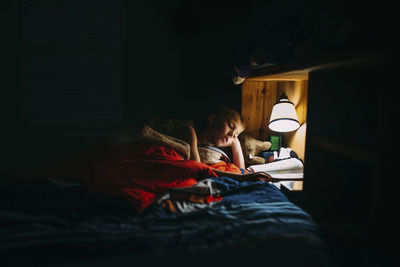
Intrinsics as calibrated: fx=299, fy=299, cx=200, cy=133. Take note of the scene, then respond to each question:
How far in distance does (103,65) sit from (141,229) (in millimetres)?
2087

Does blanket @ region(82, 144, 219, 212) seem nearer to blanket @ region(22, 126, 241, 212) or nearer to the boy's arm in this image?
blanket @ region(22, 126, 241, 212)

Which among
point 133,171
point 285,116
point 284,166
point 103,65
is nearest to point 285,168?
point 284,166

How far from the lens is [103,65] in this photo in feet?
8.94

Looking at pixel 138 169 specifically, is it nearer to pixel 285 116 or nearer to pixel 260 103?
pixel 285 116

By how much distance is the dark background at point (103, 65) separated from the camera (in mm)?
2639

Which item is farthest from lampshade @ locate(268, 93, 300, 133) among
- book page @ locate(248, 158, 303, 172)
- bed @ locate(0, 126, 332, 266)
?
bed @ locate(0, 126, 332, 266)

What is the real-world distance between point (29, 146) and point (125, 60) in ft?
3.78

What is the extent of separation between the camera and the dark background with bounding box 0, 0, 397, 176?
264cm

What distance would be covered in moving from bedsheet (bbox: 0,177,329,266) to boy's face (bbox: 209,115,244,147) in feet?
3.24

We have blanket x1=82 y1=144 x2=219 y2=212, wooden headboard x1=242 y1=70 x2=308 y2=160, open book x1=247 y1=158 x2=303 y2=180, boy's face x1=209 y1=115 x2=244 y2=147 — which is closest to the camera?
blanket x1=82 y1=144 x2=219 y2=212

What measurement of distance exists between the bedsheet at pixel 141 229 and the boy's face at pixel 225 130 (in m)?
0.99

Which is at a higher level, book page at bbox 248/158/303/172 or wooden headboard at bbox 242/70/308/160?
wooden headboard at bbox 242/70/308/160

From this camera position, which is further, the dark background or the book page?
the dark background

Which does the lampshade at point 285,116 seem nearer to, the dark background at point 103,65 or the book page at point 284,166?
the book page at point 284,166
